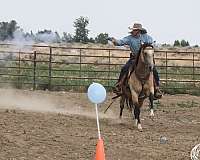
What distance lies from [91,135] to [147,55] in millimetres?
2254

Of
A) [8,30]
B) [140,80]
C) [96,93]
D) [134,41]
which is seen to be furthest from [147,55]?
[8,30]

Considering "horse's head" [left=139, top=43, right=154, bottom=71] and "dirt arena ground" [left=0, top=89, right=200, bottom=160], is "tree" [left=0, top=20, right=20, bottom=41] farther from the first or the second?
"horse's head" [left=139, top=43, right=154, bottom=71]

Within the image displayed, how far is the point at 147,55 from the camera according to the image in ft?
33.0

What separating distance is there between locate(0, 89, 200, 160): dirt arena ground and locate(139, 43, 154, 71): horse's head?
4.31ft

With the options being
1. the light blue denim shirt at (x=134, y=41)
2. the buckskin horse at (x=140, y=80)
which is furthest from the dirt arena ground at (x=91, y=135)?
the light blue denim shirt at (x=134, y=41)

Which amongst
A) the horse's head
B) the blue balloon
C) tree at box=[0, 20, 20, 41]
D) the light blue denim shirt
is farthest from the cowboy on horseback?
tree at box=[0, 20, 20, 41]

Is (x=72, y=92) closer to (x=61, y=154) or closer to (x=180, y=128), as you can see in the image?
(x=180, y=128)

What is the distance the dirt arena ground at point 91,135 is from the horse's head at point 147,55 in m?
1.31

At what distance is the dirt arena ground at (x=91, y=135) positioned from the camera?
712cm

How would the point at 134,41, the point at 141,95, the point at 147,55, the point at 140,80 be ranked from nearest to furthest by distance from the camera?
1. the point at 147,55
2. the point at 140,80
3. the point at 141,95
4. the point at 134,41

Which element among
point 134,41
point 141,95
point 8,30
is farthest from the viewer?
point 8,30

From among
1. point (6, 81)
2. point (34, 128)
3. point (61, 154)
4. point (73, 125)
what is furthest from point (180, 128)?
point (6, 81)

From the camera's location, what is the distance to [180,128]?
417 inches

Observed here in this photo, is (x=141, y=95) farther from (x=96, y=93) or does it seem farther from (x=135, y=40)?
(x=96, y=93)
